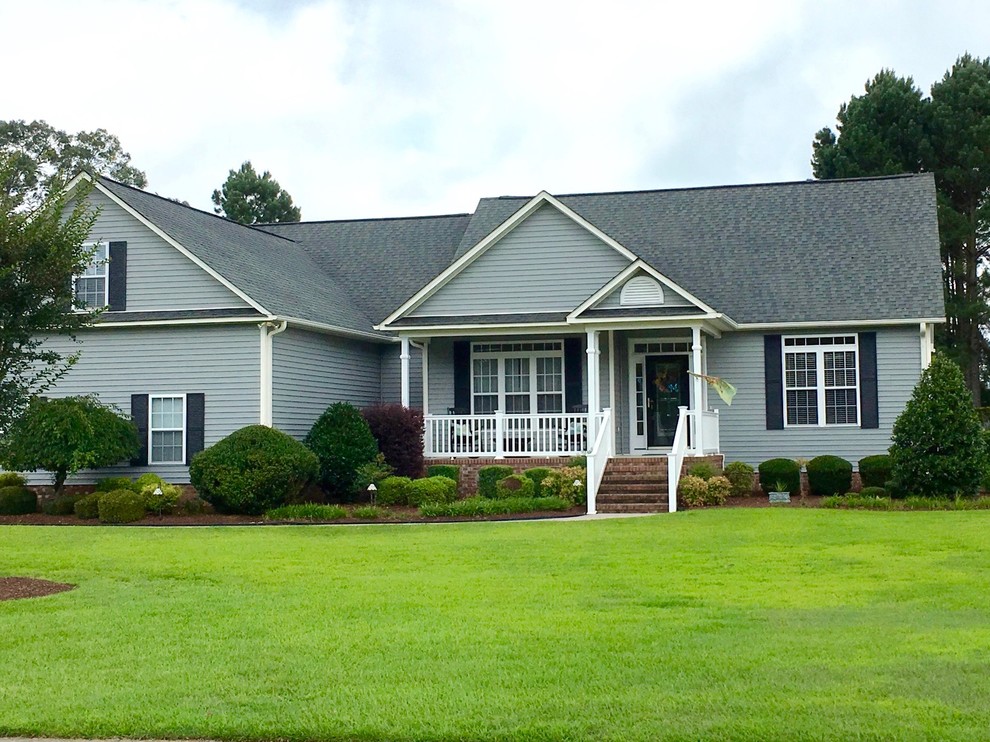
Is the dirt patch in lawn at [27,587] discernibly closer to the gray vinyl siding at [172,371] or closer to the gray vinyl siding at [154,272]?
the gray vinyl siding at [172,371]

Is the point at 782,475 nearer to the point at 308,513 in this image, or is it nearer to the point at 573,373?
the point at 573,373

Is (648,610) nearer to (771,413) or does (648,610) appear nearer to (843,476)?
(843,476)

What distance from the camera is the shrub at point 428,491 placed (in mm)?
22859

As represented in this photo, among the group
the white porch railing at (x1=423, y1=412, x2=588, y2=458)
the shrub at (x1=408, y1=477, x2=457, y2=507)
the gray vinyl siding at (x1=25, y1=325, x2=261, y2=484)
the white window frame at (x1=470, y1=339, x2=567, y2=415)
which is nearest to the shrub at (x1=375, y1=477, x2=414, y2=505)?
the shrub at (x1=408, y1=477, x2=457, y2=507)

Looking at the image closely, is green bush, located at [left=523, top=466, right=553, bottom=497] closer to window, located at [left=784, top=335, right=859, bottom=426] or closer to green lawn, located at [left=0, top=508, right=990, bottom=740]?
window, located at [left=784, top=335, right=859, bottom=426]

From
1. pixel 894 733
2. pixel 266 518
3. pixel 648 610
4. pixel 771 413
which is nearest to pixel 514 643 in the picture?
pixel 648 610

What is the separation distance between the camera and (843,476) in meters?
23.6

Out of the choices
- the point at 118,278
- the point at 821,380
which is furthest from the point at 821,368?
the point at 118,278

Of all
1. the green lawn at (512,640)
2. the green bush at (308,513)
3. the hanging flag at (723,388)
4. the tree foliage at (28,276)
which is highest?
the tree foliage at (28,276)

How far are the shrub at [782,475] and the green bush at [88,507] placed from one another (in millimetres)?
A: 12414

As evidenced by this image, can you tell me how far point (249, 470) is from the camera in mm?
22016

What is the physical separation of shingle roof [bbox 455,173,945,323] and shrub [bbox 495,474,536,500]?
6.16m

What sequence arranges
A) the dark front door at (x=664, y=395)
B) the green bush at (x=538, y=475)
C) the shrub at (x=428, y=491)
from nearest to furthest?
the shrub at (x=428, y=491), the green bush at (x=538, y=475), the dark front door at (x=664, y=395)

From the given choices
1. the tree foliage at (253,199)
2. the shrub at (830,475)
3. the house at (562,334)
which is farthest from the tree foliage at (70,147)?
the shrub at (830,475)
